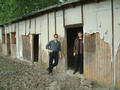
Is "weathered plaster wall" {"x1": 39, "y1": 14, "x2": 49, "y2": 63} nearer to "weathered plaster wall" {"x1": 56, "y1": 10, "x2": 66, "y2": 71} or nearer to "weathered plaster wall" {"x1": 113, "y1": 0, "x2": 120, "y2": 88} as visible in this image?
"weathered plaster wall" {"x1": 56, "y1": 10, "x2": 66, "y2": 71}

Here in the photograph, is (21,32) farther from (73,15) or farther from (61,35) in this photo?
(73,15)

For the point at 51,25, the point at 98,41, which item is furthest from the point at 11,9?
the point at 98,41

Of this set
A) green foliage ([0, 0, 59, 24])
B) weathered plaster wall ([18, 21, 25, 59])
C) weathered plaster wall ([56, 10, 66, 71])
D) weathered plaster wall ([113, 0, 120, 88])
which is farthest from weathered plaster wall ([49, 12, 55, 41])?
green foliage ([0, 0, 59, 24])

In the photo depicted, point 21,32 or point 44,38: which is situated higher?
point 21,32

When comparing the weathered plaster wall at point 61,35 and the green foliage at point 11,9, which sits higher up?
the green foliage at point 11,9

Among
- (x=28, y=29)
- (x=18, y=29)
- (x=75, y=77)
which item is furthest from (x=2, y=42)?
(x=75, y=77)

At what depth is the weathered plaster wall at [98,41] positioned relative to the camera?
5.75m

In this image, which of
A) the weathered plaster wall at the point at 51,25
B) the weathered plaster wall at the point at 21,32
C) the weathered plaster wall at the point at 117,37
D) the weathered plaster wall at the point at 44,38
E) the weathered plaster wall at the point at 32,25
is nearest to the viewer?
the weathered plaster wall at the point at 117,37

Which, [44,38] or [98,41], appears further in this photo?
[44,38]

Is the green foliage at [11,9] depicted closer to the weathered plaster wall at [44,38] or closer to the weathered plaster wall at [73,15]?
the weathered plaster wall at [44,38]

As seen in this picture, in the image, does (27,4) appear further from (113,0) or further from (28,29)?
(113,0)

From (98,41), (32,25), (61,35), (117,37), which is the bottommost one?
(98,41)

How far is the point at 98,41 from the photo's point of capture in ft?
20.1

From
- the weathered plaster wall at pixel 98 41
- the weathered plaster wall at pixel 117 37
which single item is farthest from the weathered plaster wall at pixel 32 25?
the weathered plaster wall at pixel 117 37
